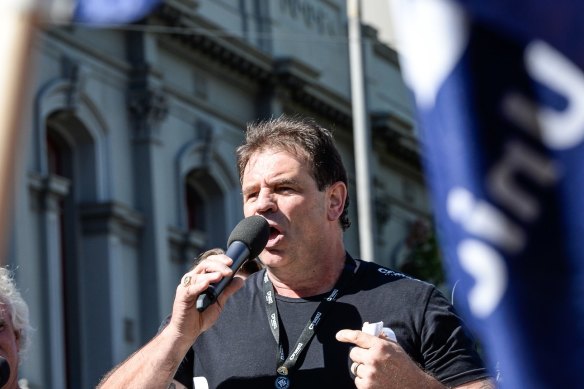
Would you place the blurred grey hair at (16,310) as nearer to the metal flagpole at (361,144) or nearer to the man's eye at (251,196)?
the man's eye at (251,196)

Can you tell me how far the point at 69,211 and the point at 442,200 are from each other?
20.5m

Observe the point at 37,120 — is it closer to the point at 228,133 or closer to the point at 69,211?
the point at 69,211

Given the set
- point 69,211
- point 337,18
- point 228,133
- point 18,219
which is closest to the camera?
point 18,219

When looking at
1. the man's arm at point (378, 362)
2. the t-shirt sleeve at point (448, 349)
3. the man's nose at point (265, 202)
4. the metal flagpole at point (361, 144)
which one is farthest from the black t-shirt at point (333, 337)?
the metal flagpole at point (361, 144)

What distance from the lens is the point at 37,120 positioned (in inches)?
841

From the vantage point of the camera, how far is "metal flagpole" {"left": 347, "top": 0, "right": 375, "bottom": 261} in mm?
17984

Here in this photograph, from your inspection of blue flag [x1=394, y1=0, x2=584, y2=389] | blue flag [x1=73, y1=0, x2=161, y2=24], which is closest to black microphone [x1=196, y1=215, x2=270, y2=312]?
blue flag [x1=73, y1=0, x2=161, y2=24]

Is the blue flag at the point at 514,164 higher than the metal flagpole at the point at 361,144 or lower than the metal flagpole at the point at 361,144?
lower

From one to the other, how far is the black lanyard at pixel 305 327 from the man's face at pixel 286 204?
11cm

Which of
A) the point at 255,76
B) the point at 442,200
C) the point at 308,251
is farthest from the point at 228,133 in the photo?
the point at 442,200

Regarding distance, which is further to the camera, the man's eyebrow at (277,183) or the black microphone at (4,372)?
the man's eyebrow at (277,183)

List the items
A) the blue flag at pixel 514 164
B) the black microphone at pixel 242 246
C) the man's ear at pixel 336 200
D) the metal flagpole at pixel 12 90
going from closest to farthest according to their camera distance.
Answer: the blue flag at pixel 514 164, the metal flagpole at pixel 12 90, the black microphone at pixel 242 246, the man's ear at pixel 336 200

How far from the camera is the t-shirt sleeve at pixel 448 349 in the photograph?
4.62m

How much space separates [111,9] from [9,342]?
2322 mm
